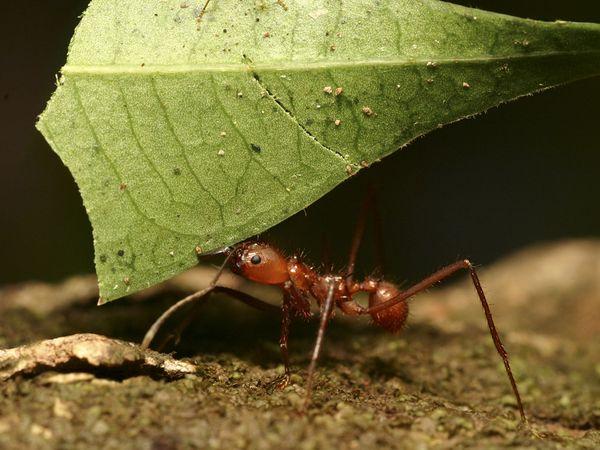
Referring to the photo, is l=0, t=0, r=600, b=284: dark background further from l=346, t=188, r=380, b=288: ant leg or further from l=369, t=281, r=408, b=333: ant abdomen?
l=369, t=281, r=408, b=333: ant abdomen

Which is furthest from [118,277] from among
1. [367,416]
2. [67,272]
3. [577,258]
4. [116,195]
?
[577,258]

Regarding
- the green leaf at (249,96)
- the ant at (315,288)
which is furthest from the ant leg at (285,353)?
the green leaf at (249,96)

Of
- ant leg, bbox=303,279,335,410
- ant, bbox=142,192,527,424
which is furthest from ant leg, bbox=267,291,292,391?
ant leg, bbox=303,279,335,410

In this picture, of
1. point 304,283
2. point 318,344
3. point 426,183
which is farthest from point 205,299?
point 426,183

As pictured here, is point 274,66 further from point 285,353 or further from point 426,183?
point 426,183

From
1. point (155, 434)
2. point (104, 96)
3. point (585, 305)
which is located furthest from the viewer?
point (585, 305)

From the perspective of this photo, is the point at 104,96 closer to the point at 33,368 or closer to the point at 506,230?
the point at 33,368

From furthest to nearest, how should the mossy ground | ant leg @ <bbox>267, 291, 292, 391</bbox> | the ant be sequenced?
the ant → ant leg @ <bbox>267, 291, 292, 391</bbox> → the mossy ground
